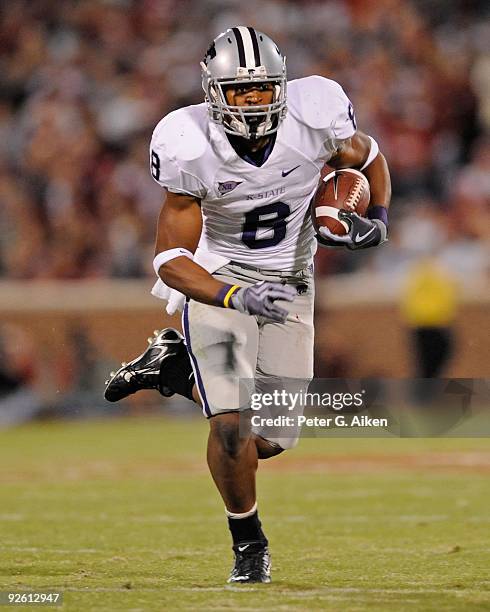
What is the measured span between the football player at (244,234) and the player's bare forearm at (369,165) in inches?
3.0

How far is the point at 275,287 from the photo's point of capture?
4.11 metres

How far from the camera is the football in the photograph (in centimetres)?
452

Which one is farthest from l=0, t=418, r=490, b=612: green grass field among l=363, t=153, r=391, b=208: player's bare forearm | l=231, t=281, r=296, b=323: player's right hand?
l=363, t=153, r=391, b=208: player's bare forearm

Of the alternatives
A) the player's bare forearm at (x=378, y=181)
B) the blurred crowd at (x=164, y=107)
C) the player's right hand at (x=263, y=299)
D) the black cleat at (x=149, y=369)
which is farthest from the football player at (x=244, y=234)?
the blurred crowd at (x=164, y=107)

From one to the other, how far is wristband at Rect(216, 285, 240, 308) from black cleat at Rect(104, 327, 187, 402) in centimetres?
76

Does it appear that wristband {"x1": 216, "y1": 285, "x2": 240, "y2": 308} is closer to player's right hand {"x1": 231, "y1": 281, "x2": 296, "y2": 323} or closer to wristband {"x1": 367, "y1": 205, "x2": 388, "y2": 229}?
player's right hand {"x1": 231, "y1": 281, "x2": 296, "y2": 323}

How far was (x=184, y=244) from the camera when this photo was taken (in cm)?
430

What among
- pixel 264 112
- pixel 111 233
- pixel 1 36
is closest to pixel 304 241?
pixel 264 112

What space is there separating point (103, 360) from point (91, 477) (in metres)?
4.83

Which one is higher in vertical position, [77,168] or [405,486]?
[77,168]

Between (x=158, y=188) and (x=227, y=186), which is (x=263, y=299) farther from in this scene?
(x=158, y=188)

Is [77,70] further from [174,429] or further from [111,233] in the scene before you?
[174,429]
